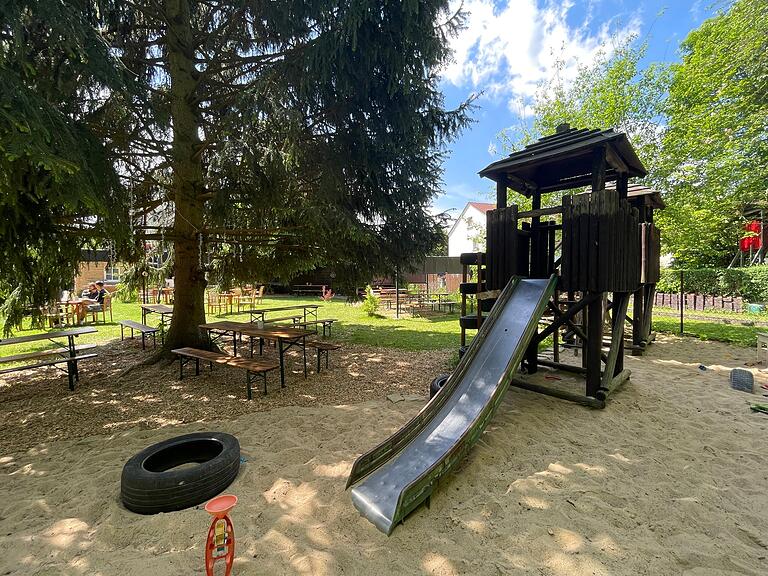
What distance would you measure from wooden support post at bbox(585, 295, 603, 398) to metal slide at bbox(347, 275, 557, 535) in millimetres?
634

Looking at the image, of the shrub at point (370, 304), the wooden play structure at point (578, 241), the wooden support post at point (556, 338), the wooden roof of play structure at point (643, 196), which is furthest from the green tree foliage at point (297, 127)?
the shrub at point (370, 304)

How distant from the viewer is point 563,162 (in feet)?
18.5

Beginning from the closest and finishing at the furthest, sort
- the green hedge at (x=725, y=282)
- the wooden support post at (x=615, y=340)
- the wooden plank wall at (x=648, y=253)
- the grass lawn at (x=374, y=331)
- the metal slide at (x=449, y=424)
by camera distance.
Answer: the metal slide at (x=449, y=424)
the wooden support post at (x=615, y=340)
the wooden plank wall at (x=648, y=253)
the grass lawn at (x=374, y=331)
the green hedge at (x=725, y=282)

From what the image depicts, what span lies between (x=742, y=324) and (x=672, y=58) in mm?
9899

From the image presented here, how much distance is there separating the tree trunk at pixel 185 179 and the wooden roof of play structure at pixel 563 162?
5.63m

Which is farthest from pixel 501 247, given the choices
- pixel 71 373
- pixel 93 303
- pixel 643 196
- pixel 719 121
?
pixel 93 303

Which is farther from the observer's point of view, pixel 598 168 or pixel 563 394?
pixel 563 394

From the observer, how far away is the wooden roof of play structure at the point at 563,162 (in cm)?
473

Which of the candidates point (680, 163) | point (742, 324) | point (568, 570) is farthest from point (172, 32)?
point (742, 324)

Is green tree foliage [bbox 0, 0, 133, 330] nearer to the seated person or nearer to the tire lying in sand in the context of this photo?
the tire lying in sand

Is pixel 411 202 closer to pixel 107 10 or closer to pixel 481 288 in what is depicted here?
pixel 481 288

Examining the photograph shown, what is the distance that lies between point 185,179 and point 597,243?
7.41 meters

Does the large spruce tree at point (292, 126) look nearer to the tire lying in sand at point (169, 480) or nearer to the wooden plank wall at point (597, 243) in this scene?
the wooden plank wall at point (597, 243)

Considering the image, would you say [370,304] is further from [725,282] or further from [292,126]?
[725,282]
